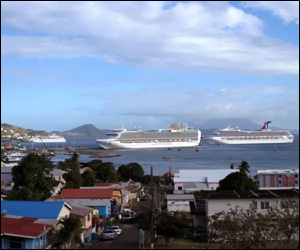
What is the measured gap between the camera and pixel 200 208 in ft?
28.7

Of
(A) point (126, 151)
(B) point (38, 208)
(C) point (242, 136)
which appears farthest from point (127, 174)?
(C) point (242, 136)

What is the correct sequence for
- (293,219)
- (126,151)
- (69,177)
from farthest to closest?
(126,151) < (69,177) < (293,219)

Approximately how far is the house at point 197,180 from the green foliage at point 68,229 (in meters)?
9.43

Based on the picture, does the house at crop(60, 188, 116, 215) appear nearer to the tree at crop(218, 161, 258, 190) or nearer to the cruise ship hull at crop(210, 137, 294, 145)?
the tree at crop(218, 161, 258, 190)

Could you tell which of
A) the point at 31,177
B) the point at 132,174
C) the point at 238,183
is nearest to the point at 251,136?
the point at 132,174

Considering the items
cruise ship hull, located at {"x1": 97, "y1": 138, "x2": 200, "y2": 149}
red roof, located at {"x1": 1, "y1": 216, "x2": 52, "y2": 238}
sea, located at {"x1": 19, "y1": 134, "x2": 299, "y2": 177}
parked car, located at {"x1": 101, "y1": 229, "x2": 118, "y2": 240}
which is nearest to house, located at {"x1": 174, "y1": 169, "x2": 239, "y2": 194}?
sea, located at {"x1": 19, "y1": 134, "x2": 299, "y2": 177}

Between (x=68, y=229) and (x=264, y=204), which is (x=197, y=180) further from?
(x=68, y=229)

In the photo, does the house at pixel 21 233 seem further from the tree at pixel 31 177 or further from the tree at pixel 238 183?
the tree at pixel 238 183

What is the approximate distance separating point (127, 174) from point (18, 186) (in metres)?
10.8

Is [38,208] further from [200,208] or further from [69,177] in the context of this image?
[69,177]

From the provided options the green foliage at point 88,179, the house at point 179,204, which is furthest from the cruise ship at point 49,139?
the house at point 179,204

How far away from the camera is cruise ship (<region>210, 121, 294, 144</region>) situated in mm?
55469

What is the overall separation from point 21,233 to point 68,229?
51.6 inches

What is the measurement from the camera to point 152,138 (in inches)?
2039
